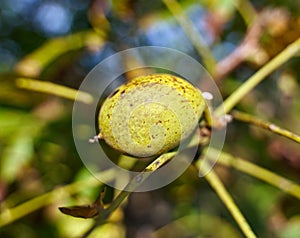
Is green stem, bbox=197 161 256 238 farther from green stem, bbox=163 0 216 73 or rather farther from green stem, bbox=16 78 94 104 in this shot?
green stem, bbox=163 0 216 73

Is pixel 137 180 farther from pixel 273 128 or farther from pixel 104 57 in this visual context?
pixel 104 57

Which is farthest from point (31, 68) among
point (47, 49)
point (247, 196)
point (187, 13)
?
point (247, 196)

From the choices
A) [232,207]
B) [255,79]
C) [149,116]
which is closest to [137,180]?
[149,116]

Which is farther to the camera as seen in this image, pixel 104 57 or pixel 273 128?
pixel 104 57

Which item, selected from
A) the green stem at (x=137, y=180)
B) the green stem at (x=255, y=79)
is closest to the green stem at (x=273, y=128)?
the green stem at (x=255, y=79)

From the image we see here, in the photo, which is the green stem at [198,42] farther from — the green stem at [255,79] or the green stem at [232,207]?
the green stem at [232,207]

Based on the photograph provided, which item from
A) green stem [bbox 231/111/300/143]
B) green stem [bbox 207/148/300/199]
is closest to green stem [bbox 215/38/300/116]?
green stem [bbox 231/111/300/143]
